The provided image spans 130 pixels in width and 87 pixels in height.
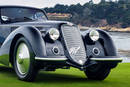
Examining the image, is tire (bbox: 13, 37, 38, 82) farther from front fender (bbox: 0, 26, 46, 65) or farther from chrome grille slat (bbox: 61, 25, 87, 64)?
chrome grille slat (bbox: 61, 25, 87, 64)

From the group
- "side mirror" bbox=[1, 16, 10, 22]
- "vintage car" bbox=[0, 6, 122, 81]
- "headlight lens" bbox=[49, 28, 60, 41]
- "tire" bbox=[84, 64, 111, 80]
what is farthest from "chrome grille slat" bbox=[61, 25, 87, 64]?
"side mirror" bbox=[1, 16, 10, 22]

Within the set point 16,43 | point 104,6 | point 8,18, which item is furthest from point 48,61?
point 104,6

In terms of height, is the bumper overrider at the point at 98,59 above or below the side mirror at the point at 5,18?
below

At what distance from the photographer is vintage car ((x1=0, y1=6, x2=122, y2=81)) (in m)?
7.29

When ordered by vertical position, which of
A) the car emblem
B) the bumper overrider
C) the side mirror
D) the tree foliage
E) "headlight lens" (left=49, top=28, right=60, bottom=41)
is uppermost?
the side mirror

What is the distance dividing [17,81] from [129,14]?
511ft

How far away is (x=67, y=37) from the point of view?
7.71 meters

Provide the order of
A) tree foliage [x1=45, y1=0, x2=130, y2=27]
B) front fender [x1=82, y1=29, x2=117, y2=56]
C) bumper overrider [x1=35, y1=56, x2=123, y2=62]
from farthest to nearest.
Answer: tree foliage [x1=45, y1=0, x2=130, y2=27], front fender [x1=82, y1=29, x2=117, y2=56], bumper overrider [x1=35, y1=56, x2=123, y2=62]

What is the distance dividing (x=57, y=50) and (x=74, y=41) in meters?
0.51

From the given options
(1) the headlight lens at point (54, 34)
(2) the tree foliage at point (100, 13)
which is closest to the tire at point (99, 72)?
(1) the headlight lens at point (54, 34)

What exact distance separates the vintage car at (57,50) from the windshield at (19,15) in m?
1.24

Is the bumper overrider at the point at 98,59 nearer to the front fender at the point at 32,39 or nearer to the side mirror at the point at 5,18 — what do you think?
the front fender at the point at 32,39

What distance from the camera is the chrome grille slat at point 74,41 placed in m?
7.62

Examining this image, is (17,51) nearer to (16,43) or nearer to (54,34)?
(16,43)
